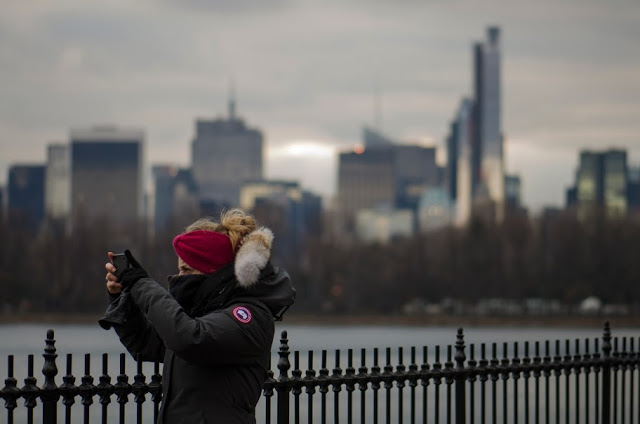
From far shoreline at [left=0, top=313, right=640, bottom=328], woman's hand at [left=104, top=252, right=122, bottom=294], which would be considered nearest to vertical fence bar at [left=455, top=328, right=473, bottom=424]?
woman's hand at [left=104, top=252, right=122, bottom=294]

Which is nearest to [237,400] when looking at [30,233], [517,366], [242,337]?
[242,337]

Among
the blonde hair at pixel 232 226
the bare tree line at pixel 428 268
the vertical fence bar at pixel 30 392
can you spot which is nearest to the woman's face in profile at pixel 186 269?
the blonde hair at pixel 232 226

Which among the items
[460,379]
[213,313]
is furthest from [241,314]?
[460,379]

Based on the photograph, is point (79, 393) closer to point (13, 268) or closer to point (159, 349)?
point (159, 349)

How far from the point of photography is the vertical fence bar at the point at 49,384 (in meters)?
5.61

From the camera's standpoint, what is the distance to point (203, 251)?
4.88 m

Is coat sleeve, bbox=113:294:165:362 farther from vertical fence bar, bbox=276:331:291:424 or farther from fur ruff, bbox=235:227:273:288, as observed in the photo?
vertical fence bar, bbox=276:331:291:424

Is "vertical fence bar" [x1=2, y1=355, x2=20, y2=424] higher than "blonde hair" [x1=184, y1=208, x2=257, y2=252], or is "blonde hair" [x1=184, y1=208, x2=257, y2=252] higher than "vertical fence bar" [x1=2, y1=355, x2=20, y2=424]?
"blonde hair" [x1=184, y1=208, x2=257, y2=252]

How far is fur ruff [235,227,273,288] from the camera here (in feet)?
15.7

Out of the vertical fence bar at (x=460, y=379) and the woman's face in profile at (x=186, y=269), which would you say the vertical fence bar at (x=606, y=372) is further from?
the woman's face in profile at (x=186, y=269)

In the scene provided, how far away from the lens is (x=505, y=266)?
111 metres

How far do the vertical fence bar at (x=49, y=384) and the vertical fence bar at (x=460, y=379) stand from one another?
288 cm

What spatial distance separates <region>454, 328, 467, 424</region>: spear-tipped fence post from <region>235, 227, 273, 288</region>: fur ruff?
10.1 ft

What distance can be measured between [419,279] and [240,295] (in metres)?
109
